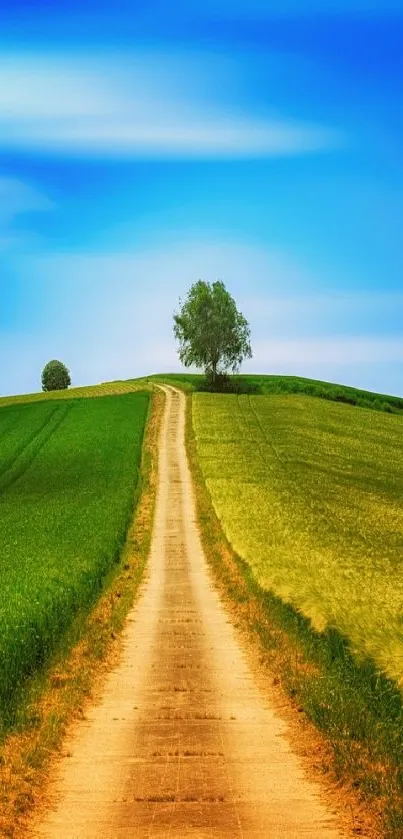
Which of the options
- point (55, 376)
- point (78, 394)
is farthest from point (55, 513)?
point (55, 376)

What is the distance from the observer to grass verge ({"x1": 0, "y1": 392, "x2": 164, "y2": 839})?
1031 centimetres

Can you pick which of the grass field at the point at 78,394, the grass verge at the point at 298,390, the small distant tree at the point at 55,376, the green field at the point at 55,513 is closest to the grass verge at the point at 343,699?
the green field at the point at 55,513

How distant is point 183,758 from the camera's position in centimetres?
1130

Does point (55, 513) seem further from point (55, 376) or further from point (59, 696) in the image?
point (55, 376)

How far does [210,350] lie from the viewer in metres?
114

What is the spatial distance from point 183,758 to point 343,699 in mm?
3185

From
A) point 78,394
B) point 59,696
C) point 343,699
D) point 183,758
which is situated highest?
point 78,394

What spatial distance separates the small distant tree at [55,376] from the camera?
172 meters

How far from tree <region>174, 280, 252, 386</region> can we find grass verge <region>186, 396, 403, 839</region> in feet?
299

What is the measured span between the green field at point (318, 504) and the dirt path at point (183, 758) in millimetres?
2122

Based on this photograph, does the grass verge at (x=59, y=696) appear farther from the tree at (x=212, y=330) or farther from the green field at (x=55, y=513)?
the tree at (x=212, y=330)

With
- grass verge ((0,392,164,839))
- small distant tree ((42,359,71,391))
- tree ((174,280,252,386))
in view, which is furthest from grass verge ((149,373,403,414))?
grass verge ((0,392,164,839))

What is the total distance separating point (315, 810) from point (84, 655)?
30.5 ft

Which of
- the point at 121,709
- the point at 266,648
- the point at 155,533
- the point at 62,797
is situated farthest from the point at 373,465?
the point at 62,797
